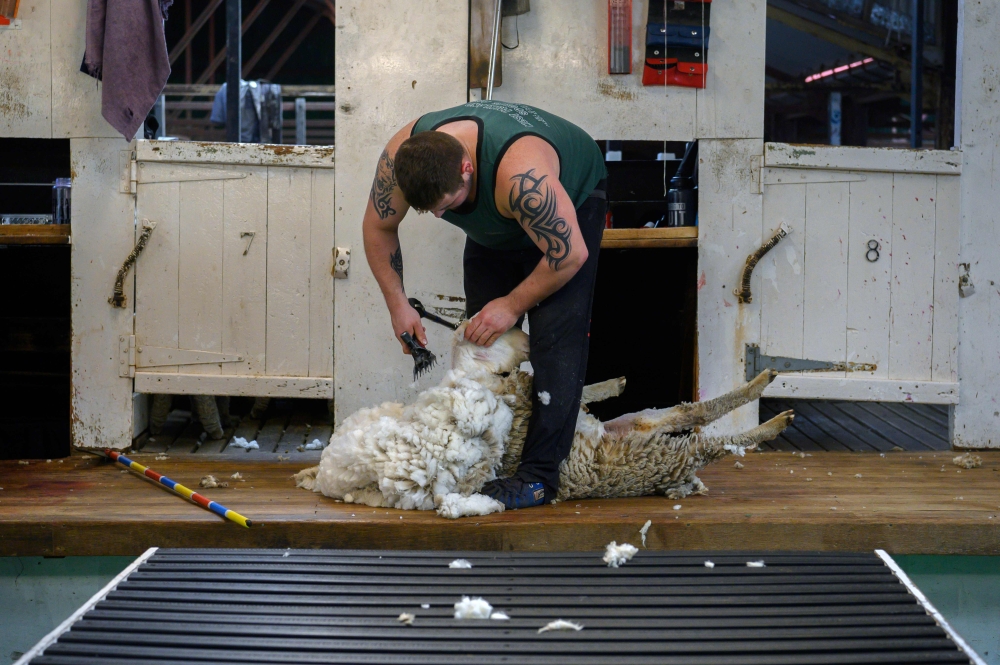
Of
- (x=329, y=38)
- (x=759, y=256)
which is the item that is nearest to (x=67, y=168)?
(x=759, y=256)

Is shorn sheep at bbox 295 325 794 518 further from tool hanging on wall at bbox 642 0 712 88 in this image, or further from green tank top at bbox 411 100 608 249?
tool hanging on wall at bbox 642 0 712 88

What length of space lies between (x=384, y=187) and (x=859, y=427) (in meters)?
3.19

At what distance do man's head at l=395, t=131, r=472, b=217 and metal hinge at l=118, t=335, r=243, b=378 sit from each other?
183cm

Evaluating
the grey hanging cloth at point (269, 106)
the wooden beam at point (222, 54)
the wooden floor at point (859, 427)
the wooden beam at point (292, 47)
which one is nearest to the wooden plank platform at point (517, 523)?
the wooden floor at point (859, 427)

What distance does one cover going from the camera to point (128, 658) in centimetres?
185

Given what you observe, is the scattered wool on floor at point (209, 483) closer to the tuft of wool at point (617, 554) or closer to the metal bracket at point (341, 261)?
the metal bracket at point (341, 261)

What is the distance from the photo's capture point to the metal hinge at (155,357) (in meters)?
3.95

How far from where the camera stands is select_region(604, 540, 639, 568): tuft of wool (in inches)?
96.3

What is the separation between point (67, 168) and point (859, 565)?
15.4 feet

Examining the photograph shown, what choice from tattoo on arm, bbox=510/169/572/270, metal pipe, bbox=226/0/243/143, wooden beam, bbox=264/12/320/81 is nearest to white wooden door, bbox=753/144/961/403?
tattoo on arm, bbox=510/169/572/270

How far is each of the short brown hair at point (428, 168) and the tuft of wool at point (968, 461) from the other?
255cm

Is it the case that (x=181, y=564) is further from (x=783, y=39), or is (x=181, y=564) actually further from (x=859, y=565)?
(x=783, y=39)

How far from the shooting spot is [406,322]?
3049 millimetres

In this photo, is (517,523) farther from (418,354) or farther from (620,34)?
(620,34)
